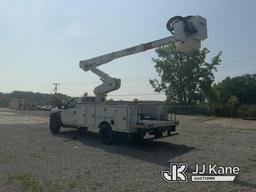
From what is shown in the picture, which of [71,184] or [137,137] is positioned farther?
[137,137]

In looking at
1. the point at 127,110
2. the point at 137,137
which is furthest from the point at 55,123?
the point at 127,110

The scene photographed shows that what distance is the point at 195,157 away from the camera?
1155cm

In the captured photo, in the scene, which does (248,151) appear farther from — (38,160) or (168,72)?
(168,72)

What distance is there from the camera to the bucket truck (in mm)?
13641

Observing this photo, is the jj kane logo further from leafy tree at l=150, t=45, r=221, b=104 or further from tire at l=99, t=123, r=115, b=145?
leafy tree at l=150, t=45, r=221, b=104

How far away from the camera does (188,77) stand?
190 feet

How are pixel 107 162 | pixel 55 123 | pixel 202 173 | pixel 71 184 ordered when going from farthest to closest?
pixel 55 123, pixel 107 162, pixel 202 173, pixel 71 184

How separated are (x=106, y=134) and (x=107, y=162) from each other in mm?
4447

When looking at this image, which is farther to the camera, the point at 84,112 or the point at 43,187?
the point at 84,112

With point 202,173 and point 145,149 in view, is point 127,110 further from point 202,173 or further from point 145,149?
point 202,173

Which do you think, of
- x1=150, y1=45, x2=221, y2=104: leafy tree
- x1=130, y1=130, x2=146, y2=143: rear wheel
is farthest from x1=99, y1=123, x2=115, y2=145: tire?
x1=150, y1=45, x2=221, y2=104: leafy tree

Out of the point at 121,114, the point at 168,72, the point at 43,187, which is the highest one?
the point at 168,72

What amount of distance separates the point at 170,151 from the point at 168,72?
1855 inches

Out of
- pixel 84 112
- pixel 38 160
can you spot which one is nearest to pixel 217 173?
pixel 38 160
